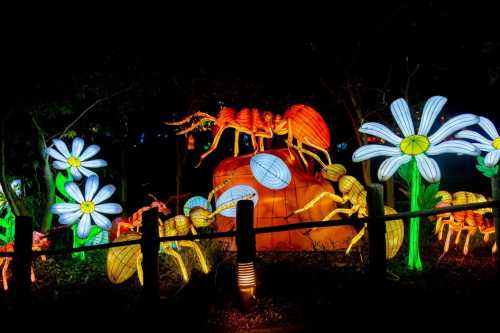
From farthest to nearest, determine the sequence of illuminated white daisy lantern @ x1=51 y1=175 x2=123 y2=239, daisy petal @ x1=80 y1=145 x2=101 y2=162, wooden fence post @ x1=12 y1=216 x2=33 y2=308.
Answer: daisy petal @ x1=80 y1=145 x2=101 y2=162
illuminated white daisy lantern @ x1=51 y1=175 x2=123 y2=239
wooden fence post @ x1=12 y1=216 x2=33 y2=308

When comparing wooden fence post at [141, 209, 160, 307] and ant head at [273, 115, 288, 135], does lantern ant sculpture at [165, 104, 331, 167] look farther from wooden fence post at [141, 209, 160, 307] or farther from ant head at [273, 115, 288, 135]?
wooden fence post at [141, 209, 160, 307]

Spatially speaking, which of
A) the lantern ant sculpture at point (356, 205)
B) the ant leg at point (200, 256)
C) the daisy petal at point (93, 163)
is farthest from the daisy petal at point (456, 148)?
the daisy petal at point (93, 163)

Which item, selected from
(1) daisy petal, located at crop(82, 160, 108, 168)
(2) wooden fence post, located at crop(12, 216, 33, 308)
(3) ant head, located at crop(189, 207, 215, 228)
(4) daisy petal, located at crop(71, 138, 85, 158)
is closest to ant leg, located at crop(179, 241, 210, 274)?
(3) ant head, located at crop(189, 207, 215, 228)

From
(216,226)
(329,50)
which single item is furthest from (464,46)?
(216,226)

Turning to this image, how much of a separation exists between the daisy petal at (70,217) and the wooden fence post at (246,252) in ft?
13.3

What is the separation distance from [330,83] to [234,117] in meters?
4.31

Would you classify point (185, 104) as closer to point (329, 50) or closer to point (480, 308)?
point (329, 50)

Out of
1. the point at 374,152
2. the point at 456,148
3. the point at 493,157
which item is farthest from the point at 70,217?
the point at 493,157

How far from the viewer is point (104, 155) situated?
53.4ft

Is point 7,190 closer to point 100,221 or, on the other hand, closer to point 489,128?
point 100,221

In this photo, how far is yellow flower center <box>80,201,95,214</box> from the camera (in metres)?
8.16

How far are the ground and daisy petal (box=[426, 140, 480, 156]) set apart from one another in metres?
1.78

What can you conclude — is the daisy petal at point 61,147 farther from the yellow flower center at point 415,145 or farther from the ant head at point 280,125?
the yellow flower center at point 415,145

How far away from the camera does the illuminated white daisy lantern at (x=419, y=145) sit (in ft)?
19.5
